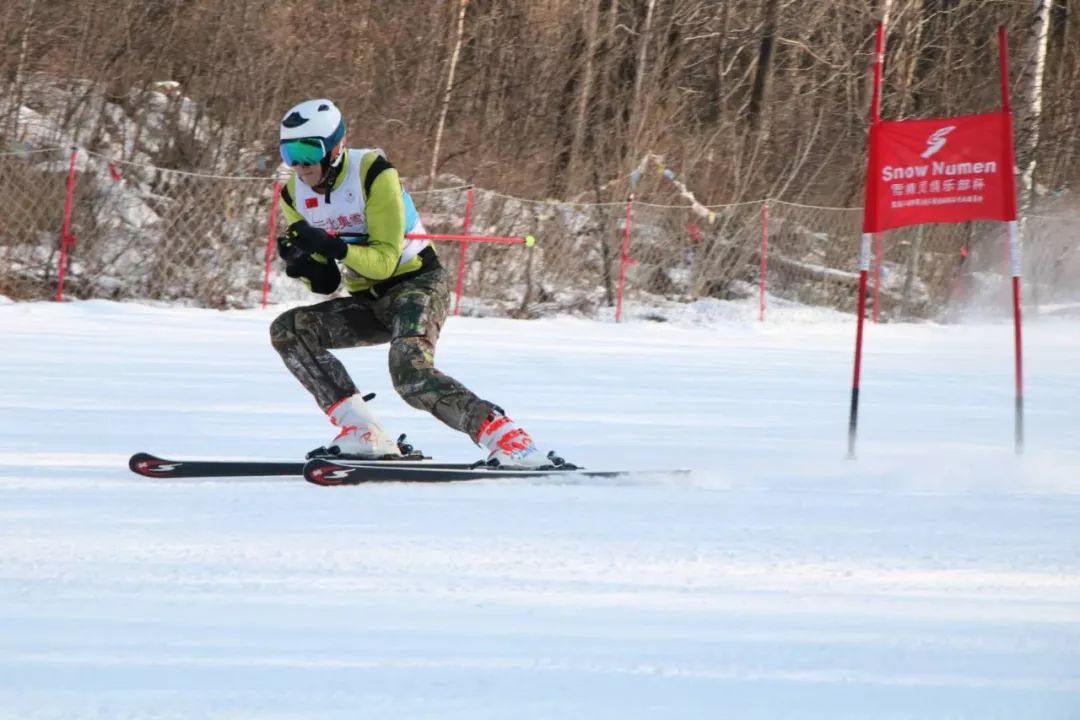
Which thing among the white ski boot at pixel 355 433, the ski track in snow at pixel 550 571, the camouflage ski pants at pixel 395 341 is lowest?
the ski track in snow at pixel 550 571

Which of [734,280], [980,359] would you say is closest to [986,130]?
[980,359]

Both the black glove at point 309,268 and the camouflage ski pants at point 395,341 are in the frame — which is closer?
the black glove at point 309,268

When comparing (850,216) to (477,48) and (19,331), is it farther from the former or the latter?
(19,331)

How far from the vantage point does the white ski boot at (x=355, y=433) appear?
561 centimetres

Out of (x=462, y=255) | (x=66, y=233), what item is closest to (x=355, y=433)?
(x=66, y=233)

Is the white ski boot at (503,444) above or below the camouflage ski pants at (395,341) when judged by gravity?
below

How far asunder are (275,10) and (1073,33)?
1467 cm

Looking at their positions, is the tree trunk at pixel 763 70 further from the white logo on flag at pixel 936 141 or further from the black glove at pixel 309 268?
the black glove at pixel 309 268

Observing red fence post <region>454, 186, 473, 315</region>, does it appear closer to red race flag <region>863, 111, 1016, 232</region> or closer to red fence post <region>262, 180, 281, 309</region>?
red fence post <region>262, 180, 281, 309</region>

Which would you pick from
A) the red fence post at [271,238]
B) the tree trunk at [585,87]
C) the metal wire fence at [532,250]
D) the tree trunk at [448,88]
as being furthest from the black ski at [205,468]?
the tree trunk at [585,87]

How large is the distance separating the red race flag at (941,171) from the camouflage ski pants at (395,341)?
96.6 inches

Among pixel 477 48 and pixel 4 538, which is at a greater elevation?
pixel 477 48

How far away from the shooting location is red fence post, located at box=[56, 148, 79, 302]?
46.2ft

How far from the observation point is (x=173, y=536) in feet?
13.9
